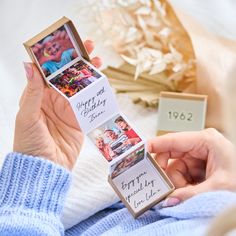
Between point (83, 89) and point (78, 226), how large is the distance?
0.95 feet

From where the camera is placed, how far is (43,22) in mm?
1674

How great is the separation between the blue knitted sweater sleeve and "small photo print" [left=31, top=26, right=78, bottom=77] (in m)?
0.16

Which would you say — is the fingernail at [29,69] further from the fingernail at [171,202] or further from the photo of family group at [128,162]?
the fingernail at [171,202]

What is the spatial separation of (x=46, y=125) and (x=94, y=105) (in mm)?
154

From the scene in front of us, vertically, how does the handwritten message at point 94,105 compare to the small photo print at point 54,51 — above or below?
below

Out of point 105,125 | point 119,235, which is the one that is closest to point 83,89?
point 105,125

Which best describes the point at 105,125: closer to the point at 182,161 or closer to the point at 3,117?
the point at 182,161

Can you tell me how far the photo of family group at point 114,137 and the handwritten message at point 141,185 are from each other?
0.17 ft

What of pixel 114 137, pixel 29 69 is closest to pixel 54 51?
pixel 29 69

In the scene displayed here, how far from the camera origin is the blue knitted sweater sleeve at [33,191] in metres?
1.08

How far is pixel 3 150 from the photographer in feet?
4.57

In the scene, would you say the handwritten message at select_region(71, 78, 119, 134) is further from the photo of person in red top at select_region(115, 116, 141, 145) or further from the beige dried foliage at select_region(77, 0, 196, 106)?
the beige dried foliage at select_region(77, 0, 196, 106)

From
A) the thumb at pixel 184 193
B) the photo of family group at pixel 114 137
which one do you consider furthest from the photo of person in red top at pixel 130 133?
the thumb at pixel 184 193

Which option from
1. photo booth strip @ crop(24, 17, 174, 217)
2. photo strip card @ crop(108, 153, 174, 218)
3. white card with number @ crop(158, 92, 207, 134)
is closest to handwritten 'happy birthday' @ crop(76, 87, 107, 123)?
photo booth strip @ crop(24, 17, 174, 217)
